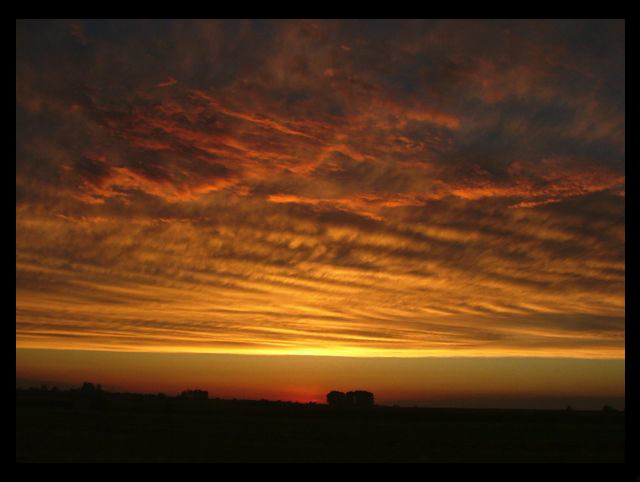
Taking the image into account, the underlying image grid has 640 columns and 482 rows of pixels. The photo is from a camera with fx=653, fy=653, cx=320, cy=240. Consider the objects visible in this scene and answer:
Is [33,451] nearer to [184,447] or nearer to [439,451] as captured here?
[184,447]
